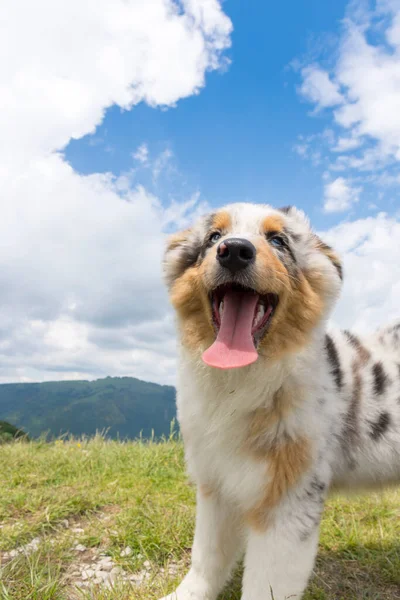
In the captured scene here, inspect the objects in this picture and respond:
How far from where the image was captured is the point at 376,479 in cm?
398

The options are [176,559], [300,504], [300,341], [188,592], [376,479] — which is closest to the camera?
[300,504]

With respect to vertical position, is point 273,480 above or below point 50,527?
above

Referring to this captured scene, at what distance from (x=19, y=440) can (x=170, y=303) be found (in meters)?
6.11

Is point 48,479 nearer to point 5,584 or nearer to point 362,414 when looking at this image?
Answer: point 5,584

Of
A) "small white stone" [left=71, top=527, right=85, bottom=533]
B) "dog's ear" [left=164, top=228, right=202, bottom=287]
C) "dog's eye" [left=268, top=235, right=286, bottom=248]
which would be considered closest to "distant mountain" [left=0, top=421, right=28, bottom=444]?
"small white stone" [left=71, top=527, right=85, bottom=533]

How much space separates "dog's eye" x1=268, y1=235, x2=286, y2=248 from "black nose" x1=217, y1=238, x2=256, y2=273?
520 mm

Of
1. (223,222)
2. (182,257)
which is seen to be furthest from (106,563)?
(223,222)

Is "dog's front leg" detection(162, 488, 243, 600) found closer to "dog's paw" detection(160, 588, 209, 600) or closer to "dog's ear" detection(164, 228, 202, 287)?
"dog's paw" detection(160, 588, 209, 600)

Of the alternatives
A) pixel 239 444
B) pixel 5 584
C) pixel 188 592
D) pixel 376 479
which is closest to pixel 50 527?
pixel 5 584

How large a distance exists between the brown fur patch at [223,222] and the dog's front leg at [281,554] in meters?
1.92

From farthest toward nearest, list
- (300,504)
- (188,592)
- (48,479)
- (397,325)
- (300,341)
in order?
(48,479)
(397,325)
(188,592)
(300,341)
(300,504)

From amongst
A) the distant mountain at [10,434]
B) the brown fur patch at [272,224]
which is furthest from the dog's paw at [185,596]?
the distant mountain at [10,434]

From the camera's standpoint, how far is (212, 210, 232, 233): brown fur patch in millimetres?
3693

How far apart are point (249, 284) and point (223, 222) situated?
2.22ft
